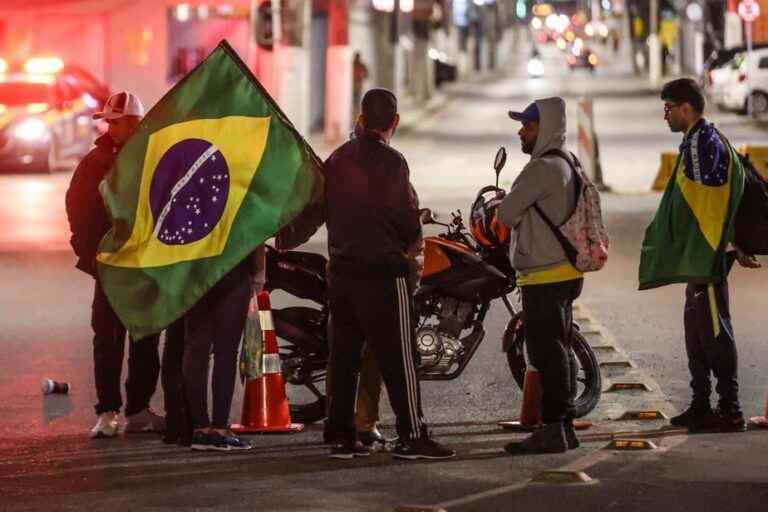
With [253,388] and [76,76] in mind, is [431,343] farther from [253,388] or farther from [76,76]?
[76,76]

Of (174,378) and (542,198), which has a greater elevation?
(542,198)

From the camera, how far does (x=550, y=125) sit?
928cm

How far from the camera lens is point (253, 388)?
9.89 metres

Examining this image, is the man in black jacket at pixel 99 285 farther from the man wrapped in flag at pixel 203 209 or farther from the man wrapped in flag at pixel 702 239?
the man wrapped in flag at pixel 702 239

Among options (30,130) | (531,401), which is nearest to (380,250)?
(531,401)

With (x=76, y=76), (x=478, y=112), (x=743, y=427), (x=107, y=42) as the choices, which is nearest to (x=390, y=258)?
(x=743, y=427)

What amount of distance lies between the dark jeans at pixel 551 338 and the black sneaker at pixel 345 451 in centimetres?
93

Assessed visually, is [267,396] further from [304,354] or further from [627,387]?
[627,387]

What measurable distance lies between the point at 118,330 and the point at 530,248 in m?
2.33

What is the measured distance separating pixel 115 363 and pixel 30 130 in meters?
22.4

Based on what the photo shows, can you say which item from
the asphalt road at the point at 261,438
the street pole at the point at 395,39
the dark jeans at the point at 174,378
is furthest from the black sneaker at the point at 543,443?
the street pole at the point at 395,39

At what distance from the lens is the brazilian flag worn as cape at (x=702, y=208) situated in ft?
32.3

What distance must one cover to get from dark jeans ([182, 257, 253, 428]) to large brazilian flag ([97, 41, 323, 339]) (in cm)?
17

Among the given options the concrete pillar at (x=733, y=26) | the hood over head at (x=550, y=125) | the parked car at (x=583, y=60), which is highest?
the parked car at (x=583, y=60)
